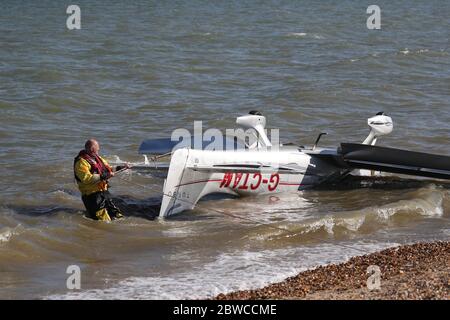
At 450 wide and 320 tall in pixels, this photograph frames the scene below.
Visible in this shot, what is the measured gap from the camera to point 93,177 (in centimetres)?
1336

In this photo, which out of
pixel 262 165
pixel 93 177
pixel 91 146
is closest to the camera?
pixel 93 177

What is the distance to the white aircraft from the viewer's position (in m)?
14.2

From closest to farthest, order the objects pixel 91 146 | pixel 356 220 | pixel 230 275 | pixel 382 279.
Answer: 1. pixel 382 279
2. pixel 230 275
3. pixel 91 146
4. pixel 356 220

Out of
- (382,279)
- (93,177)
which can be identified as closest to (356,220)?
(382,279)

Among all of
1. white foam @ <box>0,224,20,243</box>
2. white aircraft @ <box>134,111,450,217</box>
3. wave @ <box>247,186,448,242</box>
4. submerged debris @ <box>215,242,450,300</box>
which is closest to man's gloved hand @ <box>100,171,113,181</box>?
white aircraft @ <box>134,111,450,217</box>

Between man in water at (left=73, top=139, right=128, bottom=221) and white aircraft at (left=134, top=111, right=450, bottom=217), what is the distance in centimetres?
94

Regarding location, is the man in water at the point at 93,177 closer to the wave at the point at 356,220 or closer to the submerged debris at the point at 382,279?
the wave at the point at 356,220

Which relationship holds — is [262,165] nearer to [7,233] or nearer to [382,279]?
[7,233]

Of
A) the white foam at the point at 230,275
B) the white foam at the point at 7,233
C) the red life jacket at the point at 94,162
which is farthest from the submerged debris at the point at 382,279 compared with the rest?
the white foam at the point at 7,233

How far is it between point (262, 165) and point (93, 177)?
296 cm

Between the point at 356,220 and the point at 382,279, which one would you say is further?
the point at 356,220

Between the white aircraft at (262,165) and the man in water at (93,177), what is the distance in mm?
944
